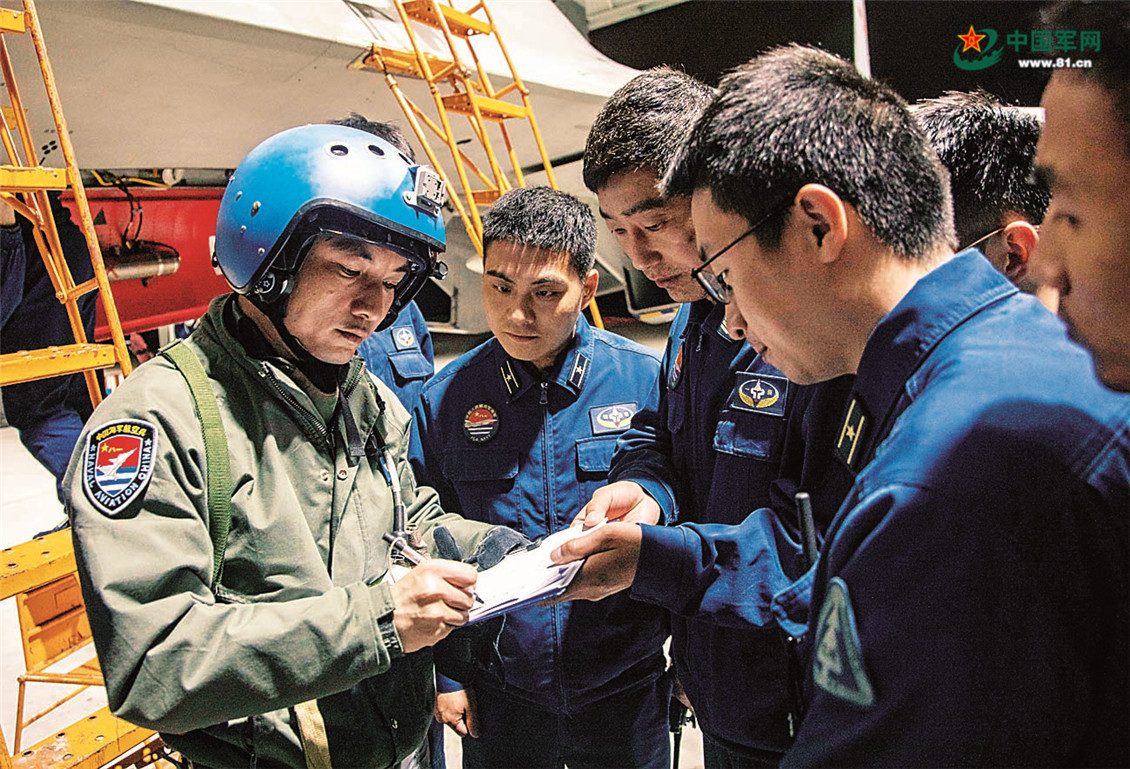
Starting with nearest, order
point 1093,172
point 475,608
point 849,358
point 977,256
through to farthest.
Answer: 1. point 1093,172
2. point 977,256
3. point 849,358
4. point 475,608

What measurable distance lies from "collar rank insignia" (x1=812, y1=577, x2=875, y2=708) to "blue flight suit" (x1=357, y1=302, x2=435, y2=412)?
7.22 ft

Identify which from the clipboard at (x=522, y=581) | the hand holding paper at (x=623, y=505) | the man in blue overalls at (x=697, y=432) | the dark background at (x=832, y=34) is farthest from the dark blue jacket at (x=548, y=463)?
the dark background at (x=832, y=34)

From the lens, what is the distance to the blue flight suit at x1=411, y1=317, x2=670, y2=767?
6.13ft

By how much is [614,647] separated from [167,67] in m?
4.76

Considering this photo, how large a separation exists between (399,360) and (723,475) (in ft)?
5.65

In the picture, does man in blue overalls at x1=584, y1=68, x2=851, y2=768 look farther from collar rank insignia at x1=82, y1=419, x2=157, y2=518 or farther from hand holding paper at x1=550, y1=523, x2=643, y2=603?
collar rank insignia at x1=82, y1=419, x2=157, y2=518

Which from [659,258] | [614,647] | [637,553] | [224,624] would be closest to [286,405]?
[224,624]

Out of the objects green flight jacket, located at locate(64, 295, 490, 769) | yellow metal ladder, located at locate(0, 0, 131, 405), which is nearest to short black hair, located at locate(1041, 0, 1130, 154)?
green flight jacket, located at locate(64, 295, 490, 769)

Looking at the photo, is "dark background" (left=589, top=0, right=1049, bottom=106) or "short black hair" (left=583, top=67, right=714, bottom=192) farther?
"dark background" (left=589, top=0, right=1049, bottom=106)

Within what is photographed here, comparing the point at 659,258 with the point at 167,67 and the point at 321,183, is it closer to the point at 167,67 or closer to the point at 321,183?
the point at 321,183

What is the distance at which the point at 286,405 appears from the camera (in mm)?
1376

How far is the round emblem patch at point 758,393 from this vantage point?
1.49m

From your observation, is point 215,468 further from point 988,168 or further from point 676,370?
point 988,168

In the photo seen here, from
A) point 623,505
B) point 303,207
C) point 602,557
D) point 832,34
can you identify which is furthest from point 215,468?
point 832,34
